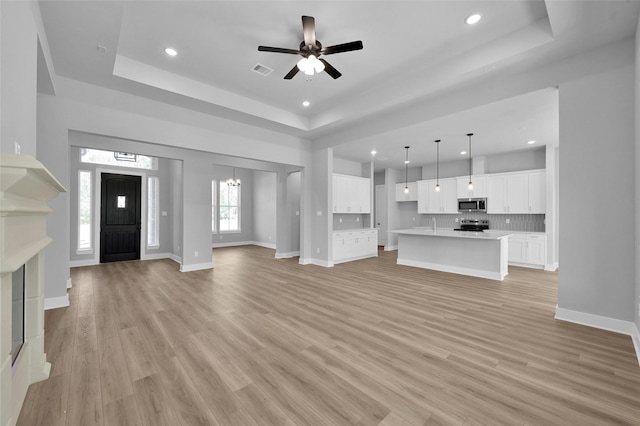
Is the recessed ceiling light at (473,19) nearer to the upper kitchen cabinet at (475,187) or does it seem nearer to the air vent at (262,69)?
the air vent at (262,69)

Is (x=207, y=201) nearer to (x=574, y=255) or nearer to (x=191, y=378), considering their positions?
(x=191, y=378)

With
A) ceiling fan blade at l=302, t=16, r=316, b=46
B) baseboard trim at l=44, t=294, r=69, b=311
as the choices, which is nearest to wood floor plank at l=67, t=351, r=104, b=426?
baseboard trim at l=44, t=294, r=69, b=311

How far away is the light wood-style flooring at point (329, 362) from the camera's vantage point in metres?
1.74

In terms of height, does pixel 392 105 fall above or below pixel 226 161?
above

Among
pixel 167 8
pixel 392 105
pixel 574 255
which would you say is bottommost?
pixel 574 255

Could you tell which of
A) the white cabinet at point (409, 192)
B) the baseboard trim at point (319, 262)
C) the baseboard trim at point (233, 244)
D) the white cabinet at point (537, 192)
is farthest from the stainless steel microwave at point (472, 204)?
the baseboard trim at point (233, 244)

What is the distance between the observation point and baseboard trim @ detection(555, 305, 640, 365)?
2815 millimetres

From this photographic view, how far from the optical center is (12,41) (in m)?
1.76

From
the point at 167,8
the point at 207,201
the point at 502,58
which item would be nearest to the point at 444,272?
the point at 502,58

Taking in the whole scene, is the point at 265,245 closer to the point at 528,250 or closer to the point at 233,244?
the point at 233,244

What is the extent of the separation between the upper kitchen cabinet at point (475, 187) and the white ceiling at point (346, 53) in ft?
6.92

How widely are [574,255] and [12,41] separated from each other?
544 cm

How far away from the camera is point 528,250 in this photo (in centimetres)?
647

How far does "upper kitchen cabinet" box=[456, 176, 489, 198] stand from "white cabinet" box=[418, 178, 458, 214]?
0.18 m
